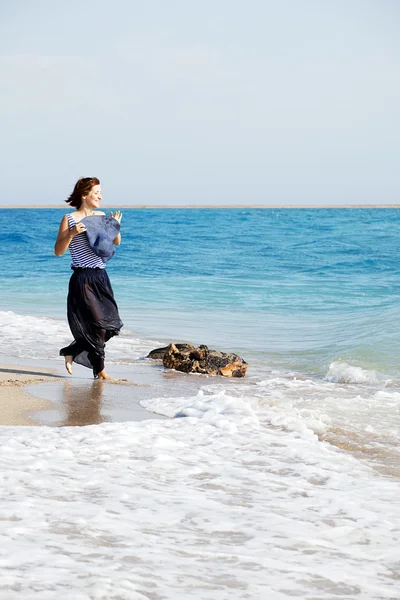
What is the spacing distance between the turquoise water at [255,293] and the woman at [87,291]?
2.56 m

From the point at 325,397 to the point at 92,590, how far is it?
170 inches

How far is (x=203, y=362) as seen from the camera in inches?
313

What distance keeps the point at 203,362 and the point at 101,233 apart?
1931 mm

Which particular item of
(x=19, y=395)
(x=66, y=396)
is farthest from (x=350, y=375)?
(x=19, y=395)

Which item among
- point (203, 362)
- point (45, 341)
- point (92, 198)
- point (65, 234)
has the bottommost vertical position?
point (45, 341)

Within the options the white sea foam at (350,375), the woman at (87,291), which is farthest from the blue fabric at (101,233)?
the white sea foam at (350,375)

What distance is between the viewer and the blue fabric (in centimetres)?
674

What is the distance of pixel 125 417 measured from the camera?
18.1 feet

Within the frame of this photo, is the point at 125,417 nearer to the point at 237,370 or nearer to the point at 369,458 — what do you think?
the point at 369,458

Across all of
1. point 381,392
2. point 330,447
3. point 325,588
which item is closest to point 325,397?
point 381,392

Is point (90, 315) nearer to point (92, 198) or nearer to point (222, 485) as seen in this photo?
point (92, 198)

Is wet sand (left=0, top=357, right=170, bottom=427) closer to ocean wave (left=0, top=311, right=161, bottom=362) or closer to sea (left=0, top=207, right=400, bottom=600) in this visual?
sea (left=0, top=207, right=400, bottom=600)

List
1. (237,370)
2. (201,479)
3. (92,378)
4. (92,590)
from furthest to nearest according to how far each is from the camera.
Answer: (237,370), (92,378), (201,479), (92,590)

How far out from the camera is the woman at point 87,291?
6.79 m
